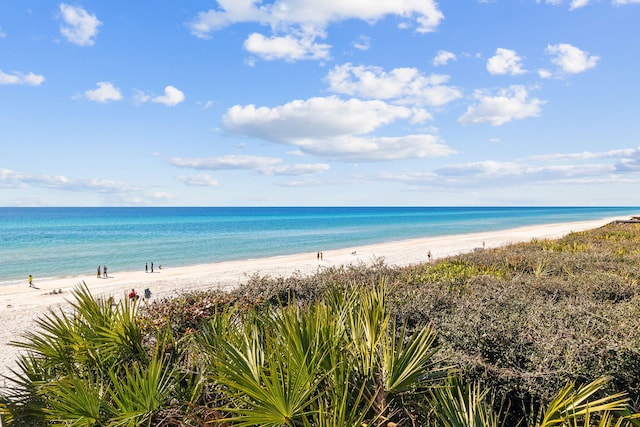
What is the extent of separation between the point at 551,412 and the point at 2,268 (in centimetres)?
4619

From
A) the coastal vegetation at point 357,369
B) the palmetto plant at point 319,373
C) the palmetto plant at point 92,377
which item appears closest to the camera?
the palmetto plant at point 319,373

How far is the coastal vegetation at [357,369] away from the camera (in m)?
3.11

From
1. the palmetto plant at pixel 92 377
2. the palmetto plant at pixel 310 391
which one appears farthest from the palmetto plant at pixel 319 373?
the palmetto plant at pixel 92 377

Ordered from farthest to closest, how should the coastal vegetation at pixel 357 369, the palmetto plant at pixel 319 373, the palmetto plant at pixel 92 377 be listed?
the palmetto plant at pixel 92 377
the coastal vegetation at pixel 357 369
the palmetto plant at pixel 319 373

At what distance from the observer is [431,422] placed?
3.45 meters

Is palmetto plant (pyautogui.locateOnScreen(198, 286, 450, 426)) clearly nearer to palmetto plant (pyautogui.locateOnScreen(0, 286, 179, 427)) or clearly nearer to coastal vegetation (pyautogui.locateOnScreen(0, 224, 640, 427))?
coastal vegetation (pyautogui.locateOnScreen(0, 224, 640, 427))

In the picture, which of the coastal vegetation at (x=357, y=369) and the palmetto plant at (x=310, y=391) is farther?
the coastal vegetation at (x=357, y=369)

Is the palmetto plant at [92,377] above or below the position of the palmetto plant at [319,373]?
below

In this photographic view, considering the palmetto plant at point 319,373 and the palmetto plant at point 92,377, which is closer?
the palmetto plant at point 319,373

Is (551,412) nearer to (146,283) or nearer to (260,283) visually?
(260,283)

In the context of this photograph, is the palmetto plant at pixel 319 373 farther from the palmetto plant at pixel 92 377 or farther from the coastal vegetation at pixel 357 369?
the palmetto plant at pixel 92 377

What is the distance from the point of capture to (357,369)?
135 inches

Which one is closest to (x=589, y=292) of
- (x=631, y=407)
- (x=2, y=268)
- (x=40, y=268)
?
(x=631, y=407)

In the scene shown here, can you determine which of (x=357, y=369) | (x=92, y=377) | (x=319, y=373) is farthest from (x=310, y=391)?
(x=92, y=377)
